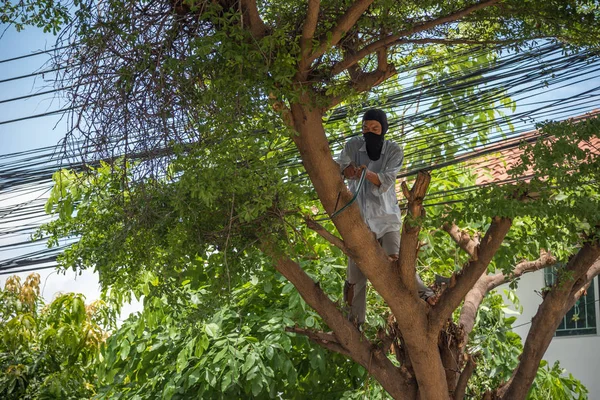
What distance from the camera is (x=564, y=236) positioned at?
4957 mm

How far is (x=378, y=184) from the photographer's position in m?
4.94

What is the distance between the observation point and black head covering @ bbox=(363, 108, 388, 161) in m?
5.19

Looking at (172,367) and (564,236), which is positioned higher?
(564,236)

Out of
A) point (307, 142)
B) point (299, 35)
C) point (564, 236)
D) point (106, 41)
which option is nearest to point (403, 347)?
point (564, 236)

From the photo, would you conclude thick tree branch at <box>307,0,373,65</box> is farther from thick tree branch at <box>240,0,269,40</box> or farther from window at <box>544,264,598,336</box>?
window at <box>544,264,598,336</box>

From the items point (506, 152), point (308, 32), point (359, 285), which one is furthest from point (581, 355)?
point (308, 32)

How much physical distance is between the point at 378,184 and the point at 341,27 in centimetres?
101

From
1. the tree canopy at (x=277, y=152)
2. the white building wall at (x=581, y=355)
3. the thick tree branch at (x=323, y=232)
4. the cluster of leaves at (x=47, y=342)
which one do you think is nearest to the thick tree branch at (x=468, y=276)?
the tree canopy at (x=277, y=152)

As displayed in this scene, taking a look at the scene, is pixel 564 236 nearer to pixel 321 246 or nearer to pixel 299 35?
pixel 299 35

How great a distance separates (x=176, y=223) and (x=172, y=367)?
8.57 ft

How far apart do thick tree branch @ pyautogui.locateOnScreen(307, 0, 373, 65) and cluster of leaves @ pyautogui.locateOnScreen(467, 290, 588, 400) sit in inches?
152

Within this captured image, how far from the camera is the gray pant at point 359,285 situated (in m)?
5.36

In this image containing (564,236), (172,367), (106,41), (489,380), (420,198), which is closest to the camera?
(106,41)

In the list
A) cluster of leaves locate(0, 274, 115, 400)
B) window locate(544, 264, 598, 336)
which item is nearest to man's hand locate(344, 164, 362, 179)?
cluster of leaves locate(0, 274, 115, 400)
